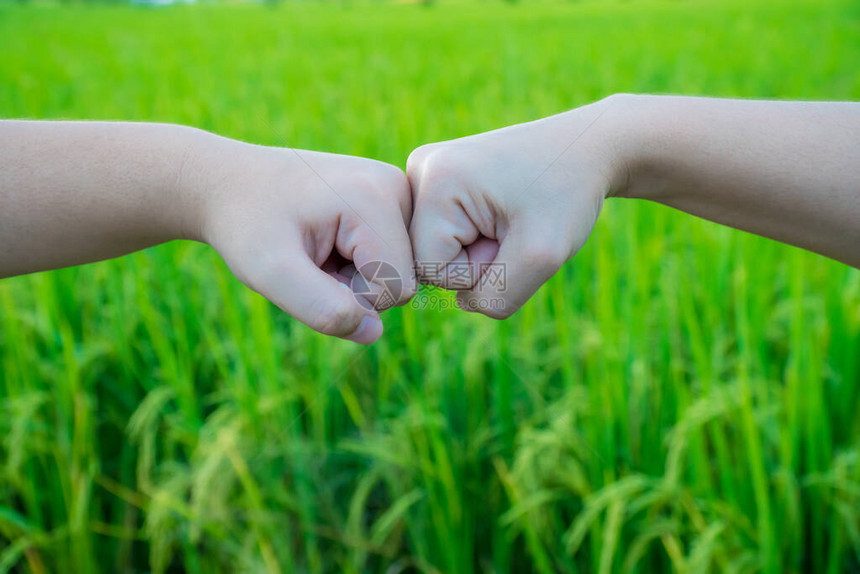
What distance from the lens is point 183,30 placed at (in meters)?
5.70

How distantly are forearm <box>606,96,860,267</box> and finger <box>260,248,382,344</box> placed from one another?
0.30 meters

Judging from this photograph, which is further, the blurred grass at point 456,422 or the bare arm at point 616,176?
the blurred grass at point 456,422

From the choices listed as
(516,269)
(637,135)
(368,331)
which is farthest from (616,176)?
(368,331)

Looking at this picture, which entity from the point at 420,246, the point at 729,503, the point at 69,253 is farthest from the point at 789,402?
the point at 69,253

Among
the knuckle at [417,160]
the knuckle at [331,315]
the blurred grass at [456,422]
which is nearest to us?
the knuckle at [331,315]

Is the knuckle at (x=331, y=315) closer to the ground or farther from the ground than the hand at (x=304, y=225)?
closer to the ground

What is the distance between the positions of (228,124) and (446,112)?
70 cm

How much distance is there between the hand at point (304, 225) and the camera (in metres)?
0.52

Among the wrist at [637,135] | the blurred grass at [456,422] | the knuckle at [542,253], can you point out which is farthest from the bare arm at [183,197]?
the blurred grass at [456,422]

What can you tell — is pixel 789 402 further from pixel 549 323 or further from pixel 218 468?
pixel 218 468

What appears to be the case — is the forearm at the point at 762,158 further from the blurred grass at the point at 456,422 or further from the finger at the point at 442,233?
the blurred grass at the point at 456,422

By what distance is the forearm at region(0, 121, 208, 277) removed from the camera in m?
0.56

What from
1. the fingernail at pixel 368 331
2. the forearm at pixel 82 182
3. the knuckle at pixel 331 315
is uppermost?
the forearm at pixel 82 182

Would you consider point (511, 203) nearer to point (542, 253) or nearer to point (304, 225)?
point (542, 253)
